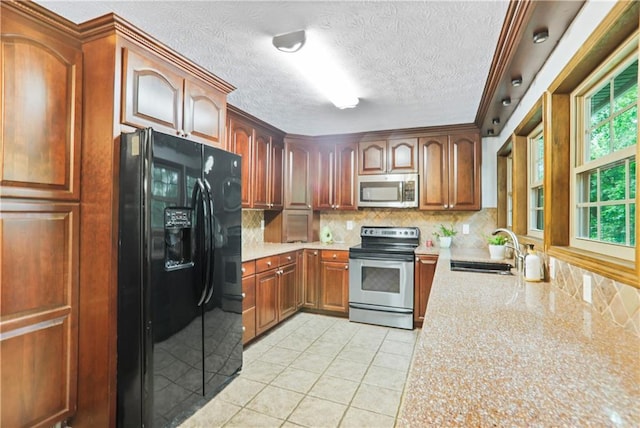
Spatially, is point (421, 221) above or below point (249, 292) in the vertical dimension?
above

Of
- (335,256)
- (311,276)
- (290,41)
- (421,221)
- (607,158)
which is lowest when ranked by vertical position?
(311,276)

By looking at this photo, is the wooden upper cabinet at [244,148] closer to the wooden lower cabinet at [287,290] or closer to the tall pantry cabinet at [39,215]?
the wooden lower cabinet at [287,290]

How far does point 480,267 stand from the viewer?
2680 mm

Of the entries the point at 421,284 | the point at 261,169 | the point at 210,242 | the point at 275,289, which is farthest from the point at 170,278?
the point at 421,284

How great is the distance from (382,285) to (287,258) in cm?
112

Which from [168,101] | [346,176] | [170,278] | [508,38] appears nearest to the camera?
[508,38]

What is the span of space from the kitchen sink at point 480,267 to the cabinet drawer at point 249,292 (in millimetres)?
1765

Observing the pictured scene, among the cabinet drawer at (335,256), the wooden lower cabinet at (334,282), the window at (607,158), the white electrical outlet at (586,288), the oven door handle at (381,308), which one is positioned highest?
the window at (607,158)

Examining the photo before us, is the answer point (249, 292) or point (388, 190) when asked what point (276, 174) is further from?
point (249, 292)

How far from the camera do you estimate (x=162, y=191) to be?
5.85 ft

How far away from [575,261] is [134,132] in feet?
7.77

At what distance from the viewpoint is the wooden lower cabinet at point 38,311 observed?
5.02ft

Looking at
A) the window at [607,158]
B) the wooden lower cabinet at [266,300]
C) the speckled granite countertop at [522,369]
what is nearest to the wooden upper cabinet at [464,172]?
the window at [607,158]

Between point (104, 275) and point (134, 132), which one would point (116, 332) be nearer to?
point (104, 275)
